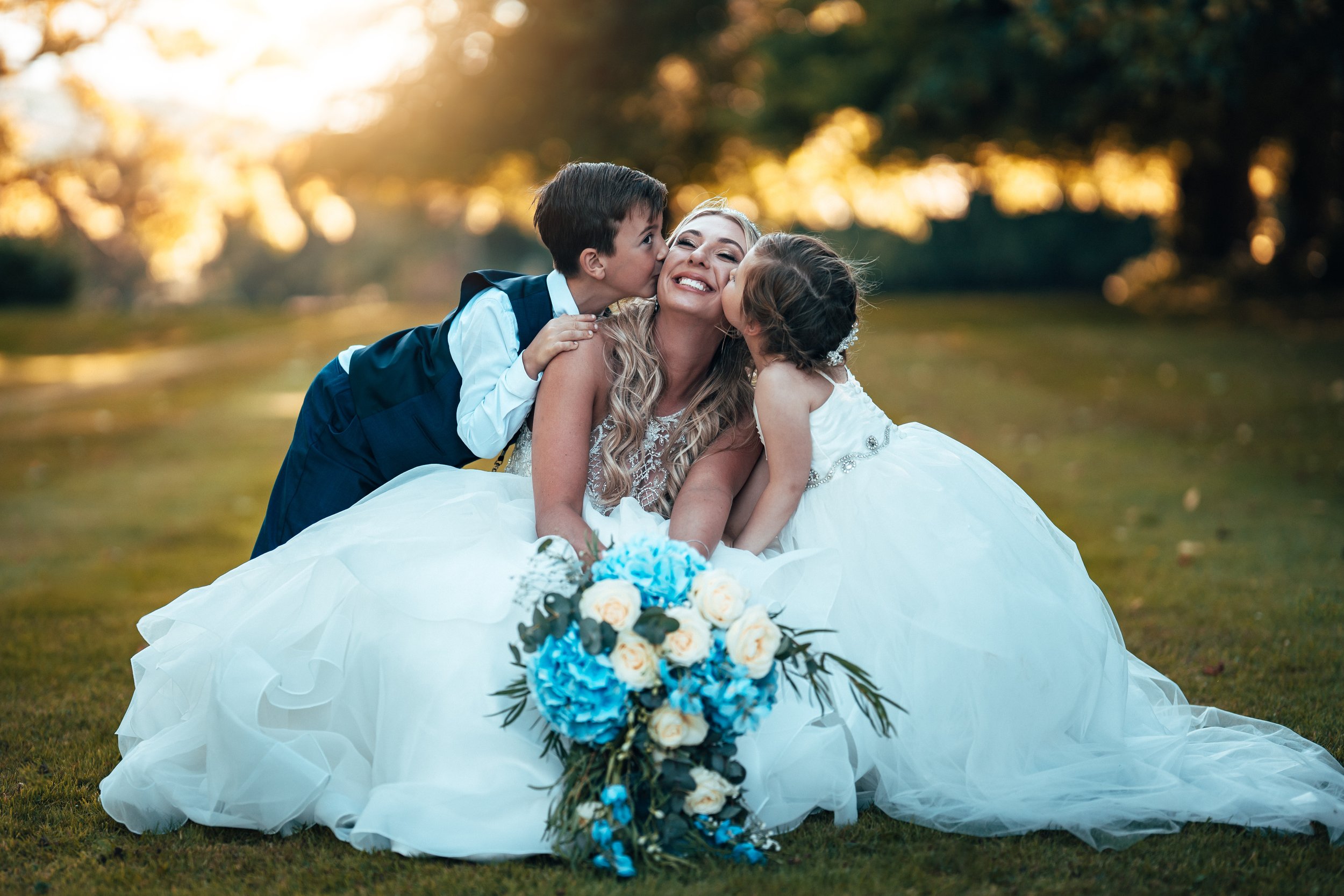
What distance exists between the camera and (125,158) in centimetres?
2197

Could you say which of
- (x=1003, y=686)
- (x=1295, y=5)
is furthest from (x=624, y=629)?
(x=1295, y=5)

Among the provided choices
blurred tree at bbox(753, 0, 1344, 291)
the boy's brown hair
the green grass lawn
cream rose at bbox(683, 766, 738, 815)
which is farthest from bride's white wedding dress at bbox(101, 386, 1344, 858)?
blurred tree at bbox(753, 0, 1344, 291)

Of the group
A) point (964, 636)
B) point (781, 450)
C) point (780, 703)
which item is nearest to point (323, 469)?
point (781, 450)

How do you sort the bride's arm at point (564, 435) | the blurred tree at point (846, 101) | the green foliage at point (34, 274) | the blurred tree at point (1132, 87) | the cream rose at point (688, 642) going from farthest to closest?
1. the green foliage at point (34, 274)
2. the blurred tree at point (846, 101)
3. the blurred tree at point (1132, 87)
4. the bride's arm at point (564, 435)
5. the cream rose at point (688, 642)

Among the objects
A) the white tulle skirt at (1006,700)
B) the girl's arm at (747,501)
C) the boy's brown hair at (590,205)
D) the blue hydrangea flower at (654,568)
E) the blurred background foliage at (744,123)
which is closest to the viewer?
the blue hydrangea flower at (654,568)

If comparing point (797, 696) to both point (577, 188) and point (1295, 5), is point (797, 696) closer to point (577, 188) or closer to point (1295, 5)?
point (577, 188)

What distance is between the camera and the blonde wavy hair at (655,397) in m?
3.99

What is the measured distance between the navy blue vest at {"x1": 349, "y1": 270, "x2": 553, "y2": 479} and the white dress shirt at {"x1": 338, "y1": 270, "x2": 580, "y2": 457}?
0.04 meters

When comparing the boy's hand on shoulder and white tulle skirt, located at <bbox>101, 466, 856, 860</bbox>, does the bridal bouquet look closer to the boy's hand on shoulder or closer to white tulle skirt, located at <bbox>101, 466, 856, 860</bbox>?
white tulle skirt, located at <bbox>101, 466, 856, 860</bbox>

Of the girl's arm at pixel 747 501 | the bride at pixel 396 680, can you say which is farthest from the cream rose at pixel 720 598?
the girl's arm at pixel 747 501

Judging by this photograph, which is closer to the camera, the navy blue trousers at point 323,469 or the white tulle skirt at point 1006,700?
the white tulle skirt at point 1006,700

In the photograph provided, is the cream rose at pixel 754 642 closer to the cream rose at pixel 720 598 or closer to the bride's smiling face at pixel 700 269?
the cream rose at pixel 720 598

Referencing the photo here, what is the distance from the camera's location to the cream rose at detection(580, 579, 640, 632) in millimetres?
2812

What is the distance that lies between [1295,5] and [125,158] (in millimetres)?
20734
